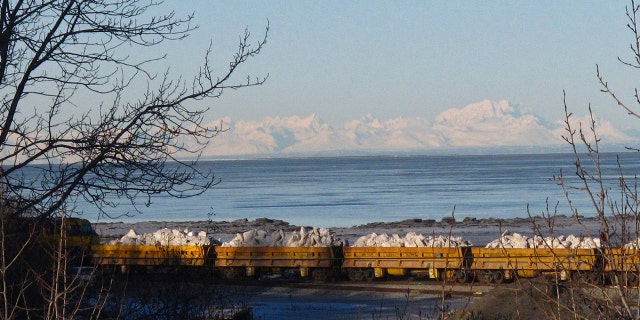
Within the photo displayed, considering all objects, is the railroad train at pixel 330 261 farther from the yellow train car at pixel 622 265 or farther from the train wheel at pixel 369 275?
the yellow train car at pixel 622 265

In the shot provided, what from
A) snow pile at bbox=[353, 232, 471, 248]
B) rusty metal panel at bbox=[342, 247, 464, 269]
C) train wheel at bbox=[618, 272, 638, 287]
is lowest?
rusty metal panel at bbox=[342, 247, 464, 269]

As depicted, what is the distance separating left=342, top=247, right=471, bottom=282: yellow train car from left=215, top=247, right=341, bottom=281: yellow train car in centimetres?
43

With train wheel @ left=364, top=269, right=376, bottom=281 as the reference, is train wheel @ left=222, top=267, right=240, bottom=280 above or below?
above

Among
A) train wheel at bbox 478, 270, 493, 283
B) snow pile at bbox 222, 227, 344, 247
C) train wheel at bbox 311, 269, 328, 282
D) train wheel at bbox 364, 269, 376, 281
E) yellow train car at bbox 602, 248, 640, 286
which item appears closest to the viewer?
yellow train car at bbox 602, 248, 640, 286

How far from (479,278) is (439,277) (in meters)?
0.99

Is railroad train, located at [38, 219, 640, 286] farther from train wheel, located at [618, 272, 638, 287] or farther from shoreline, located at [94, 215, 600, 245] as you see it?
train wheel, located at [618, 272, 638, 287]

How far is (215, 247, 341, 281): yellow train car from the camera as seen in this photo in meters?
23.4

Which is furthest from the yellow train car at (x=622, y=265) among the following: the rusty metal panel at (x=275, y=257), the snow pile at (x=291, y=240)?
the snow pile at (x=291, y=240)

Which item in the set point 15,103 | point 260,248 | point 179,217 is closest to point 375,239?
point 260,248

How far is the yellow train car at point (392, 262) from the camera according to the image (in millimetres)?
22312

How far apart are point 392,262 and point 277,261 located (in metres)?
2.99

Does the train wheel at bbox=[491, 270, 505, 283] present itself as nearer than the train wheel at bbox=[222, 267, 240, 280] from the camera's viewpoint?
Yes

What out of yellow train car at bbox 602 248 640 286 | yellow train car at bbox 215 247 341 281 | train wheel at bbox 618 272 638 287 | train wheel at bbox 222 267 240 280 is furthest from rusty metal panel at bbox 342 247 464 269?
yellow train car at bbox 602 248 640 286

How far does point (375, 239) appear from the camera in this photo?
2547 centimetres
